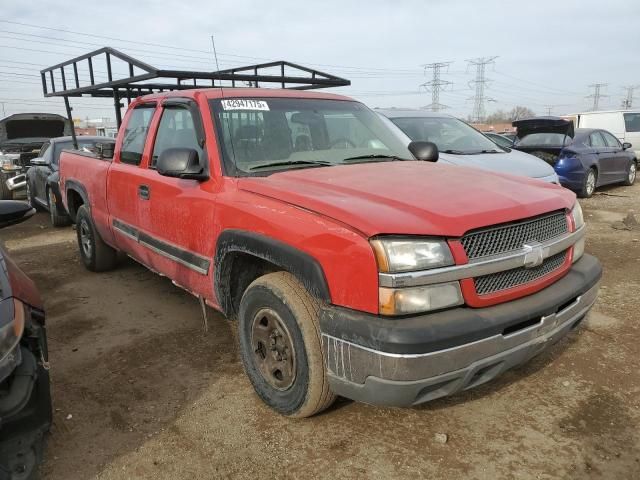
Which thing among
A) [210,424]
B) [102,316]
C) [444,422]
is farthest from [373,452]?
[102,316]

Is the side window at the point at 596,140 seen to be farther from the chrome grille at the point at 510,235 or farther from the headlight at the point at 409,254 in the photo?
the headlight at the point at 409,254

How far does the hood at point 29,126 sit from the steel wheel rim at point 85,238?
390 inches

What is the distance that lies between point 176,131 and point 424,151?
1922 mm

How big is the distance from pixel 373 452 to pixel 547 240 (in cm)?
143

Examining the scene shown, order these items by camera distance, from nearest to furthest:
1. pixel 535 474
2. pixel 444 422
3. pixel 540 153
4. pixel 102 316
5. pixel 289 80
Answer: pixel 535 474 → pixel 444 422 → pixel 102 316 → pixel 289 80 → pixel 540 153

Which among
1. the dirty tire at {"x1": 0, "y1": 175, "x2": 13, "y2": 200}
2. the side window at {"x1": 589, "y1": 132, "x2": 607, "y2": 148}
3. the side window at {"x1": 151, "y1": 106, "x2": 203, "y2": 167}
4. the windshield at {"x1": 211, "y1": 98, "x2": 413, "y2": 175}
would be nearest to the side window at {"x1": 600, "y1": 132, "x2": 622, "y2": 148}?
the side window at {"x1": 589, "y1": 132, "x2": 607, "y2": 148}

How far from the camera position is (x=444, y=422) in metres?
2.82

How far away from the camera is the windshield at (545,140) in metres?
10.4

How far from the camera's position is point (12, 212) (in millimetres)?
2773

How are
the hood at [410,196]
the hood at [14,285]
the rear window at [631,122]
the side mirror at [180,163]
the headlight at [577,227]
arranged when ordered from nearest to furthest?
the hood at [14,285] → the hood at [410,196] → the headlight at [577,227] → the side mirror at [180,163] → the rear window at [631,122]

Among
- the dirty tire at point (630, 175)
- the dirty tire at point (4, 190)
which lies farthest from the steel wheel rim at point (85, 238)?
the dirty tire at point (630, 175)

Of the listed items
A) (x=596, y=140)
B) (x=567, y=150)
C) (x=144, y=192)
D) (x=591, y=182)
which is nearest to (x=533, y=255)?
(x=144, y=192)

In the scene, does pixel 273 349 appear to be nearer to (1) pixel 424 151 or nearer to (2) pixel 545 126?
(1) pixel 424 151

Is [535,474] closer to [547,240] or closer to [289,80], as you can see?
[547,240]
